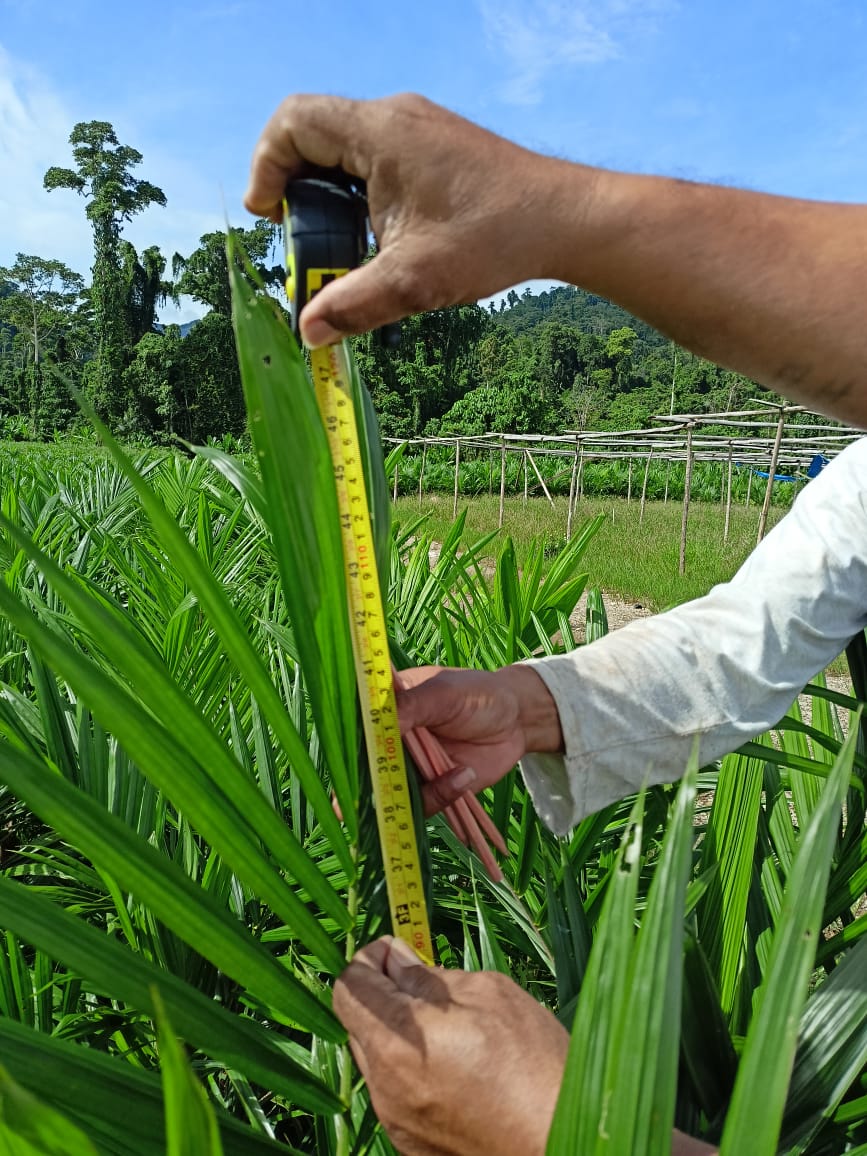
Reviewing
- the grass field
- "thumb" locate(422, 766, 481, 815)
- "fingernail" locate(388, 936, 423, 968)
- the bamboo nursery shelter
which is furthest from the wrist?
the bamboo nursery shelter

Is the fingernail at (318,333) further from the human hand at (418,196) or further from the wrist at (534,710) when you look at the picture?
the wrist at (534,710)

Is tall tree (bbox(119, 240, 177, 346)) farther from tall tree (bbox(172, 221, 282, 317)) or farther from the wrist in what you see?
the wrist

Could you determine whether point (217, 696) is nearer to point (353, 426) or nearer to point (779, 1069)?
point (353, 426)

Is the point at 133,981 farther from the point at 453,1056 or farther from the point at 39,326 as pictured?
the point at 39,326

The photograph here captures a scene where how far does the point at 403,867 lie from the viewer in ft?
1.59

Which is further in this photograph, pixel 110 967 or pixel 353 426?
pixel 353 426

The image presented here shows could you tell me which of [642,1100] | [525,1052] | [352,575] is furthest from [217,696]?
[642,1100]

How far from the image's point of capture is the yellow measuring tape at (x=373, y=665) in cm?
47

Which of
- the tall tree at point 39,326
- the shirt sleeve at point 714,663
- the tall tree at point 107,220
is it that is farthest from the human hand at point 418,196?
the tall tree at point 39,326

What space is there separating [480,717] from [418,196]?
1.32ft

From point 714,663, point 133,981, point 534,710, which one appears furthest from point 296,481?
point 714,663

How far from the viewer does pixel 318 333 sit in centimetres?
45

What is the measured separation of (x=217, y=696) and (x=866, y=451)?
75 cm

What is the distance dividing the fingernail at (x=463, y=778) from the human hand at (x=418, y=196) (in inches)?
12.0
